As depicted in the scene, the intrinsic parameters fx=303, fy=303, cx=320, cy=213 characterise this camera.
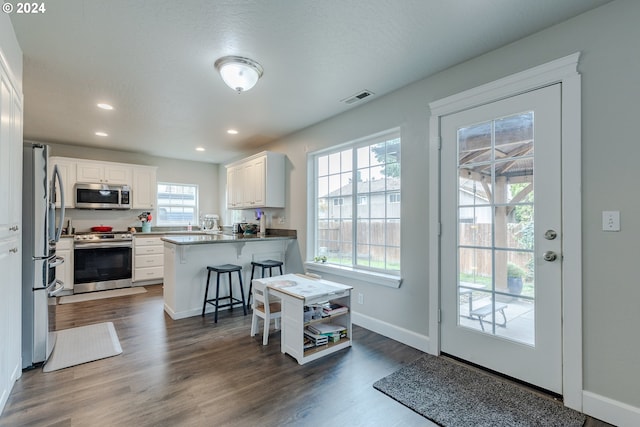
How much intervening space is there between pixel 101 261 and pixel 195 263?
7.80 ft

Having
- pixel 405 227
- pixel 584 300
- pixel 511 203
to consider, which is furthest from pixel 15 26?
pixel 584 300

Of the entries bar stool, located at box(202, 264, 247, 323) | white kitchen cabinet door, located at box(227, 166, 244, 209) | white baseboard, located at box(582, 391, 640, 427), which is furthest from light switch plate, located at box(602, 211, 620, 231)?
white kitchen cabinet door, located at box(227, 166, 244, 209)

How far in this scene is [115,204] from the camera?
18.1 ft

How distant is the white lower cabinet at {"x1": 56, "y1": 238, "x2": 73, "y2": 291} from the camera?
187 inches

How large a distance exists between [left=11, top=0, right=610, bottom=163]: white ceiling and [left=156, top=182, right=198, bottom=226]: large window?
9.07 ft

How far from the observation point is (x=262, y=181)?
15.4 ft

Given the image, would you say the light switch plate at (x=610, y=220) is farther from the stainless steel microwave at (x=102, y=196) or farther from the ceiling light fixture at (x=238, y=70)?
the stainless steel microwave at (x=102, y=196)

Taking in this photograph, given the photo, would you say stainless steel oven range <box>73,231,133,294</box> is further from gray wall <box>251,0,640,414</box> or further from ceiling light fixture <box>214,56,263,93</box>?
gray wall <box>251,0,640,414</box>

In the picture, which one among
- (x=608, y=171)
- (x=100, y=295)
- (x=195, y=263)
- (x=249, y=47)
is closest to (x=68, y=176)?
(x=100, y=295)

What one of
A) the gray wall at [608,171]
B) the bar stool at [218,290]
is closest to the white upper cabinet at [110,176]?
the bar stool at [218,290]

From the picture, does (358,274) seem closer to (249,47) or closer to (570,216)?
(570,216)

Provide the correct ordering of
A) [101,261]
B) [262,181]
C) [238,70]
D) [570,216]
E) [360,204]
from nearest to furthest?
[570,216] < [238,70] < [360,204] < [262,181] < [101,261]

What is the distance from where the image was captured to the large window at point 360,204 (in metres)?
3.23

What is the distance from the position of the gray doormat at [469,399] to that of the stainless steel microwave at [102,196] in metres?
5.49
